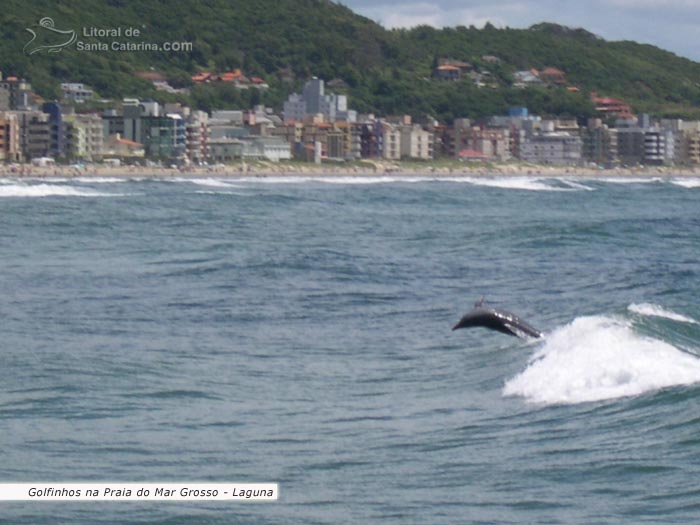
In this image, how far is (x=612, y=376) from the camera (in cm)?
1983

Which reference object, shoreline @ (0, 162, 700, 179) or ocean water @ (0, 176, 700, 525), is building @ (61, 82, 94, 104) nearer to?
shoreline @ (0, 162, 700, 179)

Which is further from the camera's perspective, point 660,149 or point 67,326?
point 660,149

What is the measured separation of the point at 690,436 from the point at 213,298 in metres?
15.2

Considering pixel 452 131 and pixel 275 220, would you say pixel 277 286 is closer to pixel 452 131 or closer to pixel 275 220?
pixel 275 220

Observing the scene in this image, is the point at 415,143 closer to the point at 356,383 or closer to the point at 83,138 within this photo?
the point at 83,138

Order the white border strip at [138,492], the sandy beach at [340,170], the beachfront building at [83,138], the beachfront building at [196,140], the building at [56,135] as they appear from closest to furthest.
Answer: the white border strip at [138,492] → the sandy beach at [340,170] → the beachfront building at [83,138] → the building at [56,135] → the beachfront building at [196,140]

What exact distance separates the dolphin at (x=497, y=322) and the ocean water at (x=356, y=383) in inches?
10.8

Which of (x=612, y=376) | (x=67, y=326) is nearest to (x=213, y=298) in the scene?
(x=67, y=326)

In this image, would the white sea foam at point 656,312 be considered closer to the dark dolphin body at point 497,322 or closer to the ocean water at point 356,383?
the ocean water at point 356,383

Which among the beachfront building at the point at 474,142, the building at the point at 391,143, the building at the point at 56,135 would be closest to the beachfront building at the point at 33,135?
the building at the point at 56,135

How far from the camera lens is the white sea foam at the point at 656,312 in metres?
24.9

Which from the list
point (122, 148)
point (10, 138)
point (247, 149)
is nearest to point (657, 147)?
point (247, 149)

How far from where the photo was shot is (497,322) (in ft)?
78.7

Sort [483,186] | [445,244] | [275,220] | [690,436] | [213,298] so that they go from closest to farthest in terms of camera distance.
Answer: [690,436] < [213,298] < [445,244] < [275,220] < [483,186]
